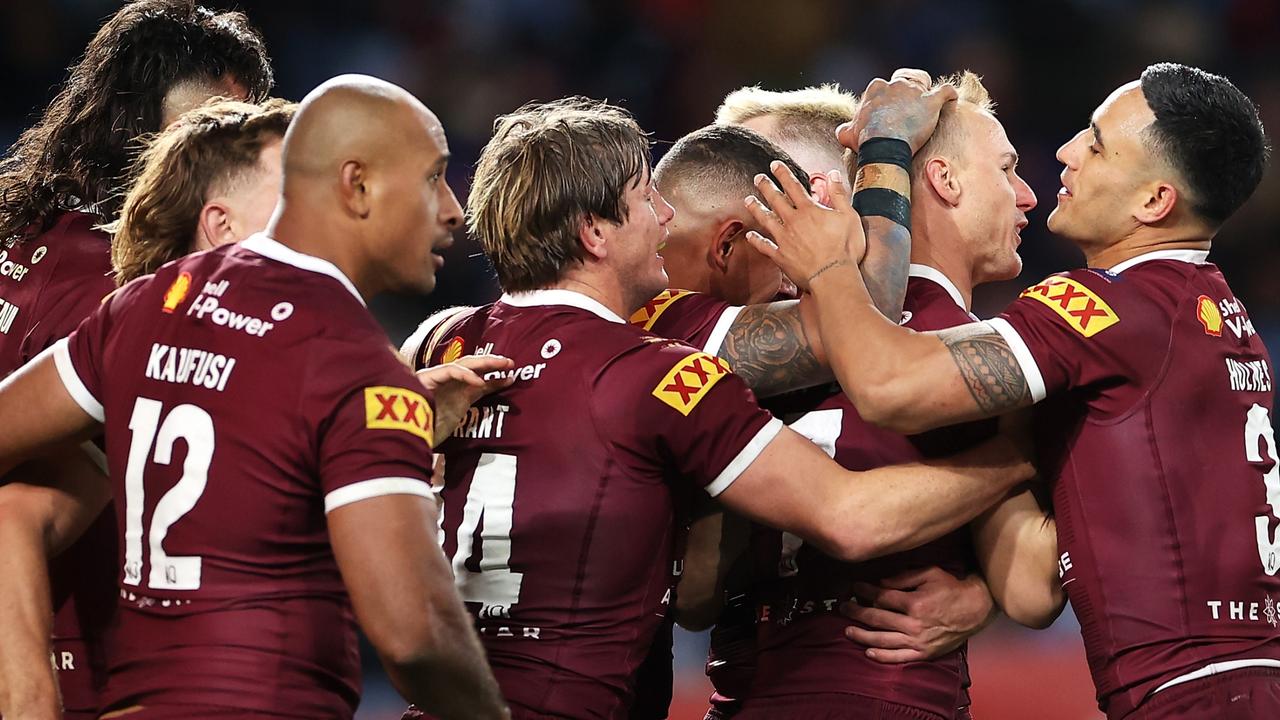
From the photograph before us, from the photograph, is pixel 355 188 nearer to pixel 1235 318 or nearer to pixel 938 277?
pixel 938 277

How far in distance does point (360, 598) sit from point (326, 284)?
68cm

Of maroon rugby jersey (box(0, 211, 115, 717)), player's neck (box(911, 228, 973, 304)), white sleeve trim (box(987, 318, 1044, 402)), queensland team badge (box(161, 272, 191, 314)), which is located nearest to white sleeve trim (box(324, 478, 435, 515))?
queensland team badge (box(161, 272, 191, 314))

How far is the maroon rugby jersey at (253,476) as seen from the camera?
2918 mm

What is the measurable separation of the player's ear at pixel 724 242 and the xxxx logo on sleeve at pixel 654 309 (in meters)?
0.17

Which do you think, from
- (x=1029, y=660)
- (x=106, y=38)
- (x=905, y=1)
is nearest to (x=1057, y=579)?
(x=106, y=38)

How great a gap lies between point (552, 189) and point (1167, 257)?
172cm

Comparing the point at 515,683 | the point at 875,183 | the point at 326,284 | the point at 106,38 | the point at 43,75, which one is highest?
the point at 43,75

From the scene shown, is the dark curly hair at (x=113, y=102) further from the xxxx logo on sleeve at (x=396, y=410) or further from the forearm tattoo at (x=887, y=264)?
the forearm tattoo at (x=887, y=264)

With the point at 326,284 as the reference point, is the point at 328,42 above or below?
above

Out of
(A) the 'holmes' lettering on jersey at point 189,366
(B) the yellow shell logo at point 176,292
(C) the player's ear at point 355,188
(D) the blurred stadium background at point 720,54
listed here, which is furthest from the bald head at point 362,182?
(D) the blurred stadium background at point 720,54

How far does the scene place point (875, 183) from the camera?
13.9 ft

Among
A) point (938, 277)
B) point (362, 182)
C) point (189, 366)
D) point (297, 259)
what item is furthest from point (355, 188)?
point (938, 277)

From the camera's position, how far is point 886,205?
4.18 meters

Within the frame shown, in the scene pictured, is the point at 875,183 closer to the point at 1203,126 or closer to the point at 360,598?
the point at 1203,126
